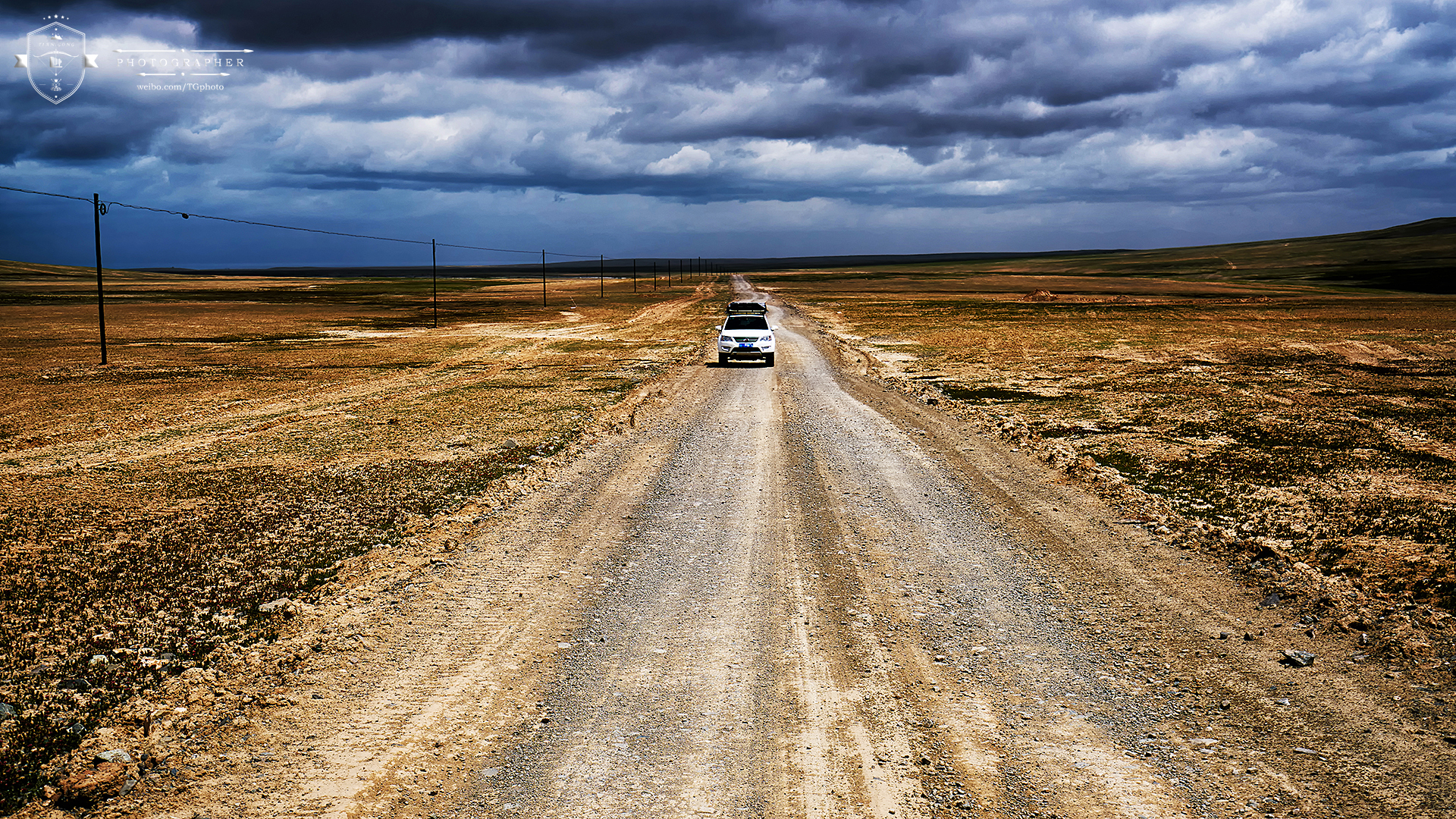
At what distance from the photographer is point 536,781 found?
18.8 feet

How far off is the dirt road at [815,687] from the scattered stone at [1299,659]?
0.15 metres

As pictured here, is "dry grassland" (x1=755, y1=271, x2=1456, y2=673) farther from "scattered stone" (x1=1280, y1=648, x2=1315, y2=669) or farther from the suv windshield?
the suv windshield

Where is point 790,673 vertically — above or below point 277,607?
below

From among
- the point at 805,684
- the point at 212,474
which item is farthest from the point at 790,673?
the point at 212,474

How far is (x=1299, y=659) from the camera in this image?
7492mm

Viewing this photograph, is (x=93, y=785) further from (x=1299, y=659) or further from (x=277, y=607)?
(x=1299, y=659)

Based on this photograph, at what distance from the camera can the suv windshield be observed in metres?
33.4

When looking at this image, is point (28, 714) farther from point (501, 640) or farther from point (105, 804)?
point (501, 640)

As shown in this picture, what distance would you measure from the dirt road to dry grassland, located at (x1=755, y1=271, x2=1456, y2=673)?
3.47ft

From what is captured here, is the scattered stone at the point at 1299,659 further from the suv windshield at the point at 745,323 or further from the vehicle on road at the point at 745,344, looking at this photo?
the suv windshield at the point at 745,323

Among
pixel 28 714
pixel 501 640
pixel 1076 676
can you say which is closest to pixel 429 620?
pixel 501 640

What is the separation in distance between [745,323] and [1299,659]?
27.2 m

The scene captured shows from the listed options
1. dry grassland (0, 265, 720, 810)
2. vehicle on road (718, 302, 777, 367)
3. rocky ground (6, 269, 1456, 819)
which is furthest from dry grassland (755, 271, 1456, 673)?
dry grassland (0, 265, 720, 810)

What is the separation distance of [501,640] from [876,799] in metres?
3.93
